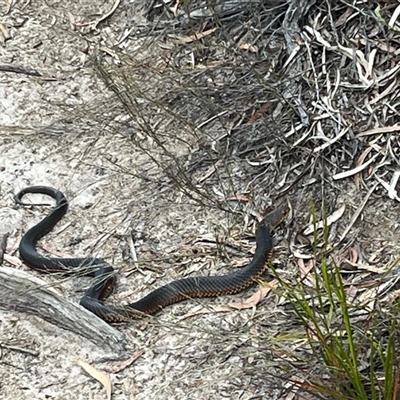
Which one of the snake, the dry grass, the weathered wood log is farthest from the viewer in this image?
the dry grass

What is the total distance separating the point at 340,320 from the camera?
4320mm

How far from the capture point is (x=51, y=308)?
16.1 ft

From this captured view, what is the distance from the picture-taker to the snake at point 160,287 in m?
5.02

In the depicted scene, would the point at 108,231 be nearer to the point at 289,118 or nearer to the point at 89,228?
the point at 89,228

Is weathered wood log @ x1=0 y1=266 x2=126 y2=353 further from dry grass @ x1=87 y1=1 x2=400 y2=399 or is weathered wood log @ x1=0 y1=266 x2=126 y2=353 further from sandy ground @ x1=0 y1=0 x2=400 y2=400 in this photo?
dry grass @ x1=87 y1=1 x2=400 y2=399

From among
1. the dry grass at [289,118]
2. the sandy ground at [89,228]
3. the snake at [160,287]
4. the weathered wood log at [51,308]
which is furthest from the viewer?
the dry grass at [289,118]

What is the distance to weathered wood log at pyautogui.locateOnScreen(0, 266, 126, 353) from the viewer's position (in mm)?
4793

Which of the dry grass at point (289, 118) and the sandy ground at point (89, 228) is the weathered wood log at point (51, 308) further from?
the dry grass at point (289, 118)

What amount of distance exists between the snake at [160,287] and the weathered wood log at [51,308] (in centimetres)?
12

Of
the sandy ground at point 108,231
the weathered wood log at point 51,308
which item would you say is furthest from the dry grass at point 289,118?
the weathered wood log at point 51,308

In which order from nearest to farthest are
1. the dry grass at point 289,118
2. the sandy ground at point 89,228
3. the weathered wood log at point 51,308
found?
the sandy ground at point 89,228, the weathered wood log at point 51,308, the dry grass at point 289,118

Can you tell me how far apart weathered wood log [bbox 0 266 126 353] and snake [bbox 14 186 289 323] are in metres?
0.12

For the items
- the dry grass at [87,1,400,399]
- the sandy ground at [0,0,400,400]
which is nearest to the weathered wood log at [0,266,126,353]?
the sandy ground at [0,0,400,400]

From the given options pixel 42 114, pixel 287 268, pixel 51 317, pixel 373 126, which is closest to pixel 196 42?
pixel 42 114
